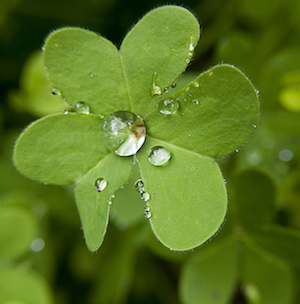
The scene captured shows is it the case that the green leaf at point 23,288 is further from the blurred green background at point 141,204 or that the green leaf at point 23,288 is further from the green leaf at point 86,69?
the green leaf at point 86,69

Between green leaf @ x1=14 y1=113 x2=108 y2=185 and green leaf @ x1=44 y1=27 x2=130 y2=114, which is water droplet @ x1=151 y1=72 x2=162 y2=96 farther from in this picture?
green leaf @ x1=14 y1=113 x2=108 y2=185

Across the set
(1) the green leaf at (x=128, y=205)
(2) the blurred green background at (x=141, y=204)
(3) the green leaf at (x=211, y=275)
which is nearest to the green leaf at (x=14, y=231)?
(2) the blurred green background at (x=141, y=204)

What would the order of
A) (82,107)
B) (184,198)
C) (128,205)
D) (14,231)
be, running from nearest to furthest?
(184,198)
(82,107)
(128,205)
(14,231)

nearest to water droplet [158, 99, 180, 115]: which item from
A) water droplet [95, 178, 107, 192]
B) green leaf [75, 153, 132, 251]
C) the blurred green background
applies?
green leaf [75, 153, 132, 251]

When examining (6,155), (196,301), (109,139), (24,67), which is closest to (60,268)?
(6,155)

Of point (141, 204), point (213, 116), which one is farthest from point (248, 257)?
point (213, 116)

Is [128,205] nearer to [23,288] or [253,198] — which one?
[253,198]
